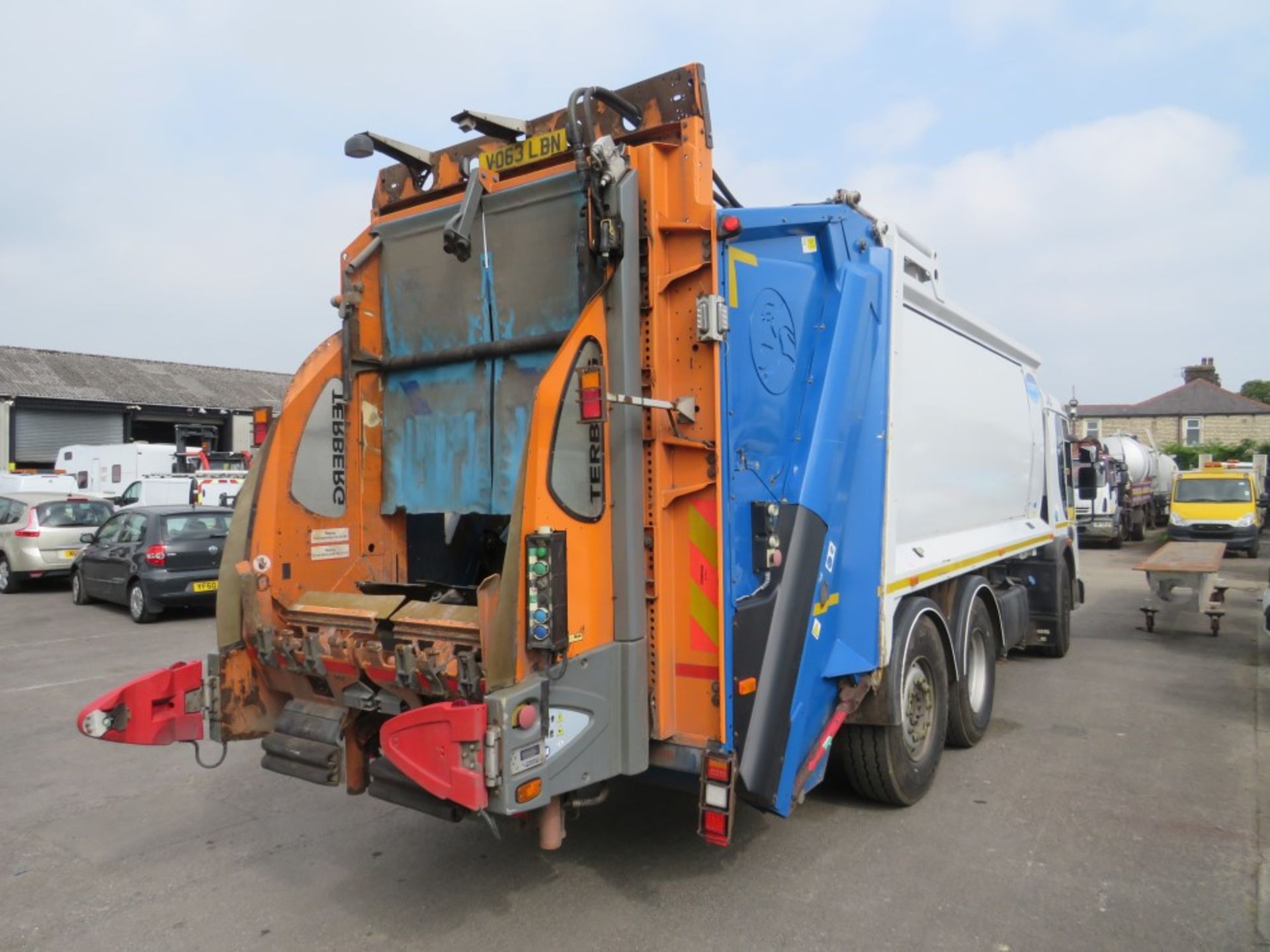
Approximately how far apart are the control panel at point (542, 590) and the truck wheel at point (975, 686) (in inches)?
135

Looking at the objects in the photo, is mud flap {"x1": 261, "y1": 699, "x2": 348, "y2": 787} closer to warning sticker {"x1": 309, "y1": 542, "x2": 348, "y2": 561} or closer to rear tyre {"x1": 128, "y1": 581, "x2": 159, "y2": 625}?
warning sticker {"x1": 309, "y1": 542, "x2": 348, "y2": 561}

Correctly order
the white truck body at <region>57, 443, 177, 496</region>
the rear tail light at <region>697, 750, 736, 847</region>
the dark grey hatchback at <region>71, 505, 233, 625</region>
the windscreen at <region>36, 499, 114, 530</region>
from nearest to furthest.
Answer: the rear tail light at <region>697, 750, 736, 847</region>
the dark grey hatchback at <region>71, 505, 233, 625</region>
the windscreen at <region>36, 499, 114, 530</region>
the white truck body at <region>57, 443, 177, 496</region>

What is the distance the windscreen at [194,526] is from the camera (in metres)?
11.7

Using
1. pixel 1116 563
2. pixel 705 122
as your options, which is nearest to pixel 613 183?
pixel 705 122

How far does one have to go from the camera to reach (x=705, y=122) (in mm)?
3664

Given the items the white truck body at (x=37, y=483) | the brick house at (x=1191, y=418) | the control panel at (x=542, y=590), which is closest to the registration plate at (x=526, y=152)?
the control panel at (x=542, y=590)

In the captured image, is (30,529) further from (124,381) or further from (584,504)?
(124,381)

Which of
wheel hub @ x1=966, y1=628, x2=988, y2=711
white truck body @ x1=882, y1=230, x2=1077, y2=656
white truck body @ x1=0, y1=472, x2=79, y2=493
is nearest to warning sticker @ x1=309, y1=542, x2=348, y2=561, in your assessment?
white truck body @ x1=882, y1=230, x2=1077, y2=656

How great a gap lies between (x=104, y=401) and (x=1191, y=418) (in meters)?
54.2

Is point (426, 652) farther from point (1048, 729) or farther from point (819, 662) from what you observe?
point (1048, 729)

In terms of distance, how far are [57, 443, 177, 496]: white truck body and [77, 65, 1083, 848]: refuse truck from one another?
744 inches

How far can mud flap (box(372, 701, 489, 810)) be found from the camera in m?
3.01

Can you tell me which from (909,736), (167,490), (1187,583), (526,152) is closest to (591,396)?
(526,152)

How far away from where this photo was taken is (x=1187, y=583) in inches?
427
